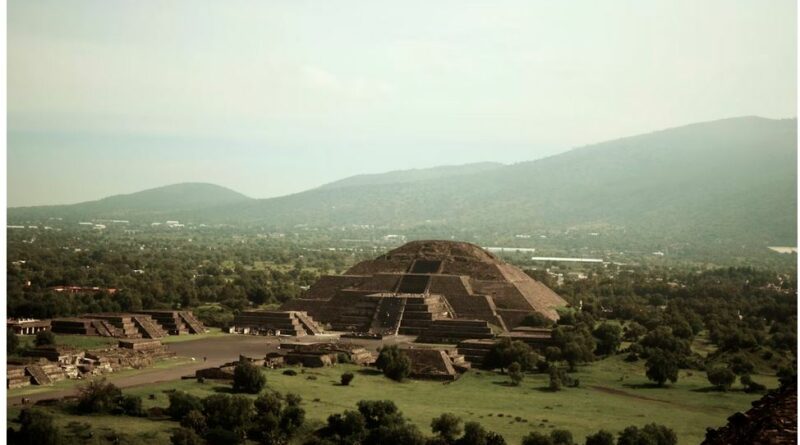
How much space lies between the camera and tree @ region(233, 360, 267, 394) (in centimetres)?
2423

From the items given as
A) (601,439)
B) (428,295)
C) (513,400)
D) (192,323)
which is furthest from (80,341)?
(601,439)

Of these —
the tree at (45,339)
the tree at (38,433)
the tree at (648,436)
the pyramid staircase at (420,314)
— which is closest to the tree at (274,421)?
the tree at (38,433)

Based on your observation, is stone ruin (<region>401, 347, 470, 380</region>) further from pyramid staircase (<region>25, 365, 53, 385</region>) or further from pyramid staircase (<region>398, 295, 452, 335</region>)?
pyramid staircase (<region>25, 365, 53, 385</region>)

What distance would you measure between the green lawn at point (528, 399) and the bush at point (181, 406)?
0.94 meters

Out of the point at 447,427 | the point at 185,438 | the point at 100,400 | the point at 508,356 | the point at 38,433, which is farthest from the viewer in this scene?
the point at 508,356

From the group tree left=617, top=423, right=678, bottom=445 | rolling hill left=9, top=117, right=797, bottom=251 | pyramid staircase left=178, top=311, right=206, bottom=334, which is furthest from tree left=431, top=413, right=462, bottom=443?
rolling hill left=9, top=117, right=797, bottom=251

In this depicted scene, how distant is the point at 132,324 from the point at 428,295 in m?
10.8

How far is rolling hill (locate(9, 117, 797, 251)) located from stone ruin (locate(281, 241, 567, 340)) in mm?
39813

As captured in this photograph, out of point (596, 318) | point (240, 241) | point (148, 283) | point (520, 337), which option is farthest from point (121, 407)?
point (240, 241)

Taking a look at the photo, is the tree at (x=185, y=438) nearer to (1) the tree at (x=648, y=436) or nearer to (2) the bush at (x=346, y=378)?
(2) the bush at (x=346, y=378)

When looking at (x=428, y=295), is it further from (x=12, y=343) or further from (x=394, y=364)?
(x=12, y=343)

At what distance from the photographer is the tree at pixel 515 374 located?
27.4 m

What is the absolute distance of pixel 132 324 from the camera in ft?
115

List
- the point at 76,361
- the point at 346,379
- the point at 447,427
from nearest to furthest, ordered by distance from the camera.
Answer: the point at 447,427, the point at 346,379, the point at 76,361
